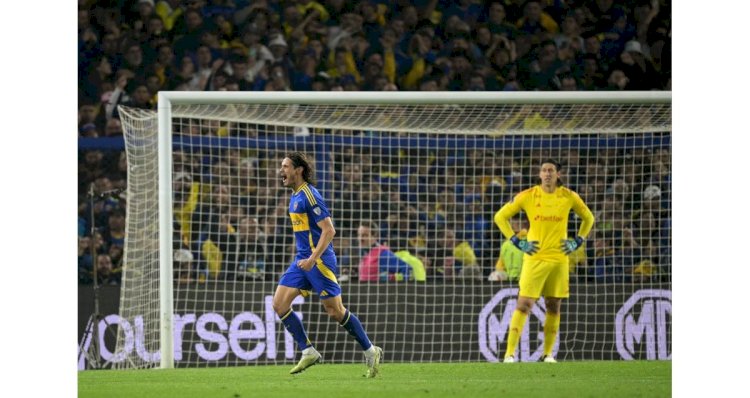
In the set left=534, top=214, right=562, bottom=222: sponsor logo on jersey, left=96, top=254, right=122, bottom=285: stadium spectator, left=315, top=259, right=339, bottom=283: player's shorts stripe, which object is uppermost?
left=534, top=214, right=562, bottom=222: sponsor logo on jersey

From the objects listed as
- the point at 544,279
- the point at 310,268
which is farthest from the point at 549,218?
the point at 310,268

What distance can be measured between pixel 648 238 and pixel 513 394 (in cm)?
581

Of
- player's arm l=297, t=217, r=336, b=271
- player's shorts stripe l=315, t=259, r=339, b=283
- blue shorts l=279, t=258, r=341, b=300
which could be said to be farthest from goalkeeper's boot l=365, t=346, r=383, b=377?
player's arm l=297, t=217, r=336, b=271

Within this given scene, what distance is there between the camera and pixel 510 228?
10.7 m

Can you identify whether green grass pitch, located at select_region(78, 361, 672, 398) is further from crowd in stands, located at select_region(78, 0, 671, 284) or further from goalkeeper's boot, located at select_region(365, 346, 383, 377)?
crowd in stands, located at select_region(78, 0, 671, 284)

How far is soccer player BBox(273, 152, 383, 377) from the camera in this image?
850 cm

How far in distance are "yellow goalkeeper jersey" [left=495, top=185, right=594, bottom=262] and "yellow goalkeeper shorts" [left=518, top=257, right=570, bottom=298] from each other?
0.20 ft

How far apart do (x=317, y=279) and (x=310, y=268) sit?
11cm

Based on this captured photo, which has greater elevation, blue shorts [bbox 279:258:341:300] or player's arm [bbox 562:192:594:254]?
player's arm [bbox 562:192:594:254]

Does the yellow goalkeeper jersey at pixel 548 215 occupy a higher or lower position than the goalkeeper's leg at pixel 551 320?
higher

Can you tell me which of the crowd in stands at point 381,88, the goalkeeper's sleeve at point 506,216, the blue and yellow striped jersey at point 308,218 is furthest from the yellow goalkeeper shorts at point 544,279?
the blue and yellow striped jersey at point 308,218

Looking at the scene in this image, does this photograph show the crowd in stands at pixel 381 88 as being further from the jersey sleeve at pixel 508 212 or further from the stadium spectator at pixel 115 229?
the jersey sleeve at pixel 508 212

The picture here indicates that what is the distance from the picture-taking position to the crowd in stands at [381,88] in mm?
12641

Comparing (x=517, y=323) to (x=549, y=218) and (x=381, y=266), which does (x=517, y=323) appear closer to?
(x=549, y=218)
